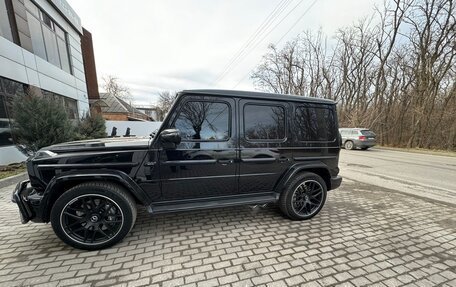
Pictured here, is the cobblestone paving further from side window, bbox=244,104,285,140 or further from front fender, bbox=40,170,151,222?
side window, bbox=244,104,285,140

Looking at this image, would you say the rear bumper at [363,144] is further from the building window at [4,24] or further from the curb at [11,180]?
the building window at [4,24]

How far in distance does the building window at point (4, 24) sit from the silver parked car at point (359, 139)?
18.9m

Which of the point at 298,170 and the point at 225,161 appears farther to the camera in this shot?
the point at 298,170

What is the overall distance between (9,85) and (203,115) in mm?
10079

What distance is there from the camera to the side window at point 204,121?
2955mm

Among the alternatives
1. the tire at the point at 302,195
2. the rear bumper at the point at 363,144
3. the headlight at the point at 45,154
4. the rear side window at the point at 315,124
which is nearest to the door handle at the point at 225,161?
the tire at the point at 302,195

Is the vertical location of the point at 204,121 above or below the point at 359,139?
above

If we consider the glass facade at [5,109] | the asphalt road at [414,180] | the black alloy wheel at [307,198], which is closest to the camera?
the black alloy wheel at [307,198]

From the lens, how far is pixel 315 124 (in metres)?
3.69

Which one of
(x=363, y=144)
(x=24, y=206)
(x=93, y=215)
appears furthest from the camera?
(x=363, y=144)

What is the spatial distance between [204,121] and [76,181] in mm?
1821

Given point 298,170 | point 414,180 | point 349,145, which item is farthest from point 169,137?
point 349,145

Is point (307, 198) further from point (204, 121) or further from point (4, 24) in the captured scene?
point (4, 24)

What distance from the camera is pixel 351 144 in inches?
633
